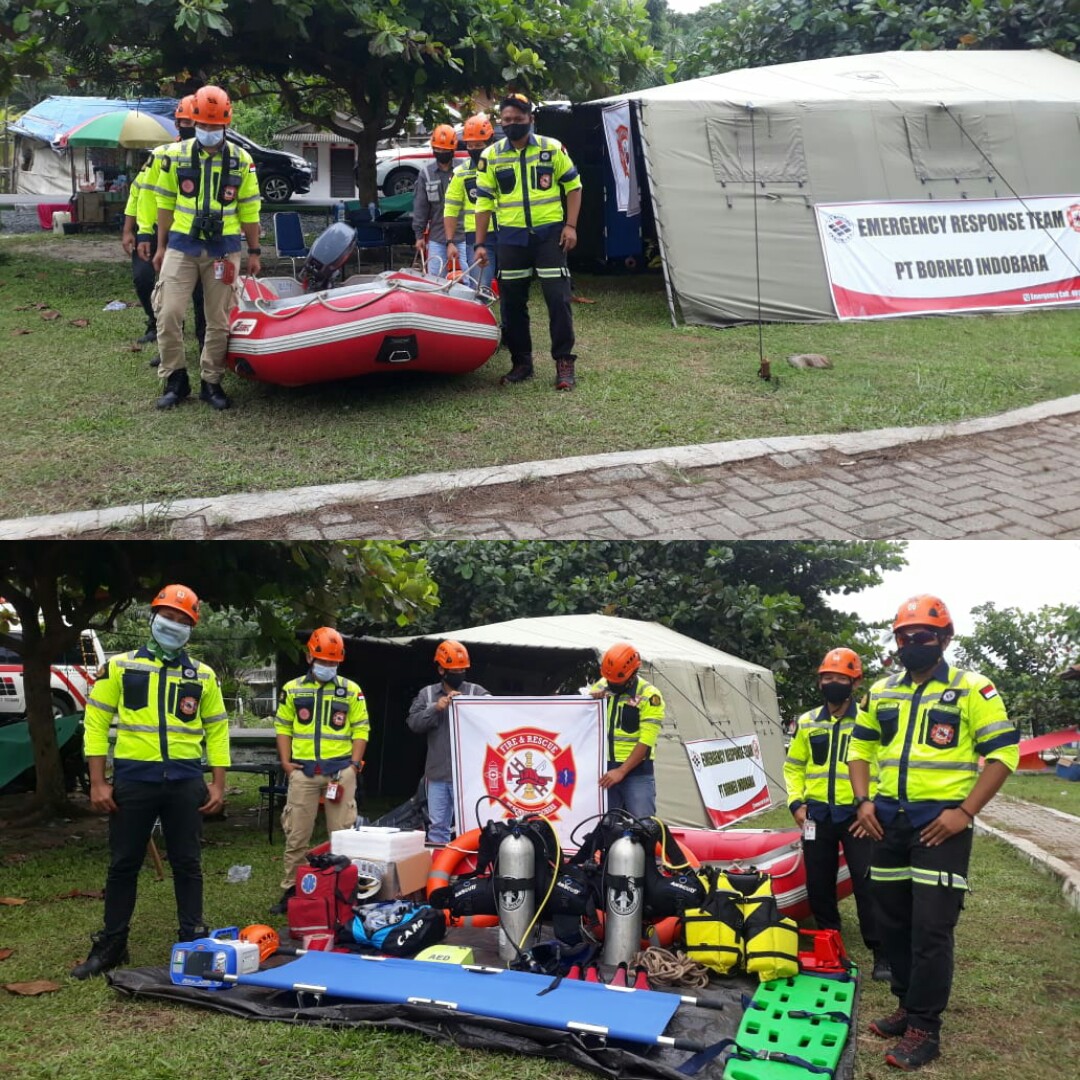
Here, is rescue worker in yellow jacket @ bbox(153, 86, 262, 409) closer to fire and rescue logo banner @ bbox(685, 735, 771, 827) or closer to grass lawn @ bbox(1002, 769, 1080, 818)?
fire and rescue logo banner @ bbox(685, 735, 771, 827)

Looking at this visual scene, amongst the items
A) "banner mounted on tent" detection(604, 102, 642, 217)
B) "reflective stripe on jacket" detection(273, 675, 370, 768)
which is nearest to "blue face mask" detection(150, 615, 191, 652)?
"reflective stripe on jacket" detection(273, 675, 370, 768)

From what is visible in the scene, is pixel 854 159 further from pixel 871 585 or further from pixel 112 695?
pixel 112 695

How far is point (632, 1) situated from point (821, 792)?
37.8 feet

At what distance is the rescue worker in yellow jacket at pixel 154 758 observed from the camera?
5.03 metres

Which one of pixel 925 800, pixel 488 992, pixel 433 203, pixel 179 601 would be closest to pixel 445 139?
pixel 433 203

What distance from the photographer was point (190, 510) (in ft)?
21.0

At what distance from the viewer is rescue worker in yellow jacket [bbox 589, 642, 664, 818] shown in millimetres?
6492

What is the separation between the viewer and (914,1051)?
4.02 metres

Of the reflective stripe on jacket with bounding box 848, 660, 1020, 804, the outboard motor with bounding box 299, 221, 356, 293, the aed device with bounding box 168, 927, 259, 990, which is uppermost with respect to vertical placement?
the outboard motor with bounding box 299, 221, 356, 293

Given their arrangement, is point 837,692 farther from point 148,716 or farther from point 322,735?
point 148,716

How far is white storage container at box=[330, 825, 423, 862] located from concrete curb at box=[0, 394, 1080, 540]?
1.76 meters

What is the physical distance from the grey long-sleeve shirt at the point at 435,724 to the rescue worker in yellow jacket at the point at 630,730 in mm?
1290

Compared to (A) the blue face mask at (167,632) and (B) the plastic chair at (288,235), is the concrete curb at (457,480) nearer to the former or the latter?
(A) the blue face mask at (167,632)

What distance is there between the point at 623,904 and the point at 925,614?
5.66ft
